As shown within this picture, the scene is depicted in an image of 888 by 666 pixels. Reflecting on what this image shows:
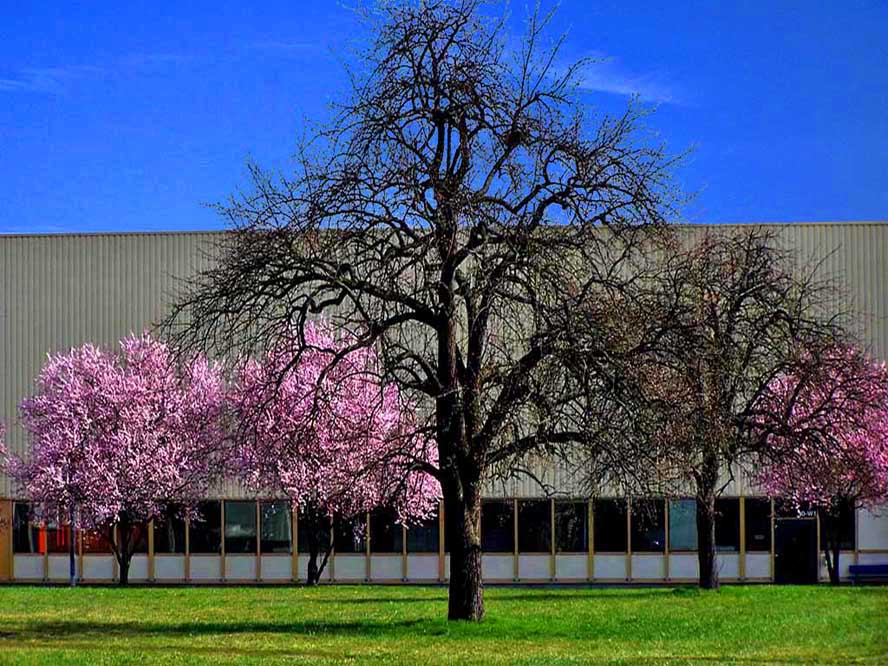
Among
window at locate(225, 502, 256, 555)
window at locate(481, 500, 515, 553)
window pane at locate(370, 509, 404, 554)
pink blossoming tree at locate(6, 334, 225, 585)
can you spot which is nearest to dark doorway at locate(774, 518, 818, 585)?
window at locate(481, 500, 515, 553)

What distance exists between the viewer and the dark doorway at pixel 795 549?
4997 centimetres

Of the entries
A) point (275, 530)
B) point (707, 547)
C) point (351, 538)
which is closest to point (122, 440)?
point (275, 530)

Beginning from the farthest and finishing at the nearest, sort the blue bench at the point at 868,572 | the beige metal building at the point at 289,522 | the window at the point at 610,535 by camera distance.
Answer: the window at the point at 610,535
the beige metal building at the point at 289,522
the blue bench at the point at 868,572

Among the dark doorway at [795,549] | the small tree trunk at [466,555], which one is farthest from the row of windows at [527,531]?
the small tree trunk at [466,555]

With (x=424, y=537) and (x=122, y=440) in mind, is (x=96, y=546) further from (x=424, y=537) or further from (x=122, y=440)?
(x=424, y=537)

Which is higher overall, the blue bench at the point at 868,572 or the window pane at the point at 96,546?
the window pane at the point at 96,546

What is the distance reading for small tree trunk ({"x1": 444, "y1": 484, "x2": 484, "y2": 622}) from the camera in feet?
79.5

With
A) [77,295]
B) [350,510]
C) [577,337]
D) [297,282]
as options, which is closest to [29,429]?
[77,295]

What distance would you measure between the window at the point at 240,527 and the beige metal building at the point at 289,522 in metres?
0.04

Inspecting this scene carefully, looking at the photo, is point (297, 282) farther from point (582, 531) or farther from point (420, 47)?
point (582, 531)

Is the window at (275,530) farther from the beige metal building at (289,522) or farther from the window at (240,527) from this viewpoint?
the window at (240,527)

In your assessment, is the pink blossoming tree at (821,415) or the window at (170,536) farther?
the window at (170,536)

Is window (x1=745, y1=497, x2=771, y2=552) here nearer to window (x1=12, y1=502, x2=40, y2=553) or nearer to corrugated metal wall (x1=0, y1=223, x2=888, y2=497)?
corrugated metal wall (x1=0, y1=223, x2=888, y2=497)

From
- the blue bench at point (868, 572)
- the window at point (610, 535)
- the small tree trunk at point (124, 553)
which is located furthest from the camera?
the window at point (610, 535)
